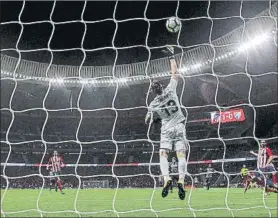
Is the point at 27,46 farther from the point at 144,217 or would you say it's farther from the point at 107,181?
the point at 144,217

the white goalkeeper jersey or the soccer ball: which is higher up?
the soccer ball

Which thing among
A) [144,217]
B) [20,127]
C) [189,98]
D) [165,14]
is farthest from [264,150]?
[20,127]

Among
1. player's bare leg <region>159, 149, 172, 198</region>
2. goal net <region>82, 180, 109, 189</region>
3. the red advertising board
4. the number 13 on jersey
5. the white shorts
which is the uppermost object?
the red advertising board

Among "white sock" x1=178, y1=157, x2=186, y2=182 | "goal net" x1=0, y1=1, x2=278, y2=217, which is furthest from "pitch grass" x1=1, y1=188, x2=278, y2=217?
"goal net" x1=0, y1=1, x2=278, y2=217

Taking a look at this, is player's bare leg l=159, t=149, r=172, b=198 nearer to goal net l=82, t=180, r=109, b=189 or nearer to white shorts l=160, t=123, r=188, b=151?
white shorts l=160, t=123, r=188, b=151

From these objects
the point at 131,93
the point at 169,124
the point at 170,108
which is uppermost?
the point at 131,93

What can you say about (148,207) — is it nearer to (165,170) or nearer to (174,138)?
(165,170)

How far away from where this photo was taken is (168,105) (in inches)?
206

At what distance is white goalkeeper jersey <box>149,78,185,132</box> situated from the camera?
202 inches

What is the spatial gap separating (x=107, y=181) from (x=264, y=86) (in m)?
8.64

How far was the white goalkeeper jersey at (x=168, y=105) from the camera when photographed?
5133 millimetres

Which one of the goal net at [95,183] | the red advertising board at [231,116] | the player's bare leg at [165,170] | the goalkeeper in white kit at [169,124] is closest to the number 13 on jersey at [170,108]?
the goalkeeper in white kit at [169,124]

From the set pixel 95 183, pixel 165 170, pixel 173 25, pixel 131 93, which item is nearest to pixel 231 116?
pixel 131 93

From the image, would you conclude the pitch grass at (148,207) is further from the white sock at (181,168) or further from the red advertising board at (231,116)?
the red advertising board at (231,116)
